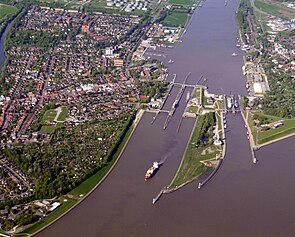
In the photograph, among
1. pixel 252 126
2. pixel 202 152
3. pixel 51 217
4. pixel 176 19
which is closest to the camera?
pixel 51 217

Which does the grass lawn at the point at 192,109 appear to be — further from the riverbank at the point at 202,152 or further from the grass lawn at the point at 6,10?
the grass lawn at the point at 6,10

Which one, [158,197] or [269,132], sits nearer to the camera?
[158,197]

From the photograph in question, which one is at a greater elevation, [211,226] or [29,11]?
[29,11]

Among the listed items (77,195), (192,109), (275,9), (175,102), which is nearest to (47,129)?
(77,195)

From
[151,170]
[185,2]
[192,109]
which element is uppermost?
[185,2]

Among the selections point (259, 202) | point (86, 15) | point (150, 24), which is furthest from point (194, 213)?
point (86, 15)

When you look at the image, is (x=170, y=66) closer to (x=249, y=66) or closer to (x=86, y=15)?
(x=249, y=66)

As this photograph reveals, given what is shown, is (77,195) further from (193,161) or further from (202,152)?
(202,152)
